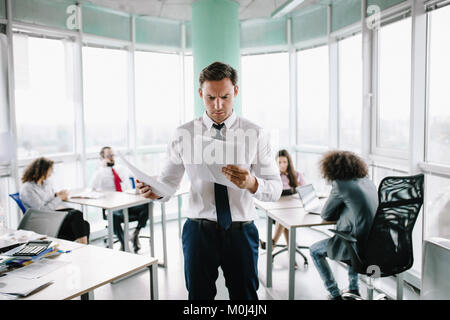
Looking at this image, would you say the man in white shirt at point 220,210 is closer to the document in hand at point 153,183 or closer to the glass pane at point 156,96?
the document in hand at point 153,183

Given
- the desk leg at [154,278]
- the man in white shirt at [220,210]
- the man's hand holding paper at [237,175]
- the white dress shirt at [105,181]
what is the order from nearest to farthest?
the man's hand holding paper at [237,175] < the man in white shirt at [220,210] < the desk leg at [154,278] < the white dress shirt at [105,181]

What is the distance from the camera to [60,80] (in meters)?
4.47

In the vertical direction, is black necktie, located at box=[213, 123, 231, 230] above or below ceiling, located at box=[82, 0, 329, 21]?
below

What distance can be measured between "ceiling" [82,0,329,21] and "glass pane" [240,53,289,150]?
687 millimetres

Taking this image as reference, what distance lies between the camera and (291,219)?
2814 mm

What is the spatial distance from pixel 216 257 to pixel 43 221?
A: 1660 millimetres

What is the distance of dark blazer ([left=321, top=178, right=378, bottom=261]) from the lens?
2.44 metres

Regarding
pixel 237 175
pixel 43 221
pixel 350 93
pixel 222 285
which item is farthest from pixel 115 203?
pixel 350 93

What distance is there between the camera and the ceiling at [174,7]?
176 inches

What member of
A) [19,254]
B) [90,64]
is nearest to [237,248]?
[19,254]

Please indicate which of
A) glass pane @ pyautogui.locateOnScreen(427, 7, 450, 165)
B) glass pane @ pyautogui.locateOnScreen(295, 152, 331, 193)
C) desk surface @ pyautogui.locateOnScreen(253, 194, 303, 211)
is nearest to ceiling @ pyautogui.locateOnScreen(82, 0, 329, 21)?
glass pane @ pyautogui.locateOnScreen(427, 7, 450, 165)

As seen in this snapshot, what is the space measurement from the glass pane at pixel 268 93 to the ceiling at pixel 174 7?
69cm

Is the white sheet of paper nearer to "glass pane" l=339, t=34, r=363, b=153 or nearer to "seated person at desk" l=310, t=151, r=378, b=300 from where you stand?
"seated person at desk" l=310, t=151, r=378, b=300

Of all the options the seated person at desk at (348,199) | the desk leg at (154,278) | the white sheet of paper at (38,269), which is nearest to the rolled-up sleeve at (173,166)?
the desk leg at (154,278)
